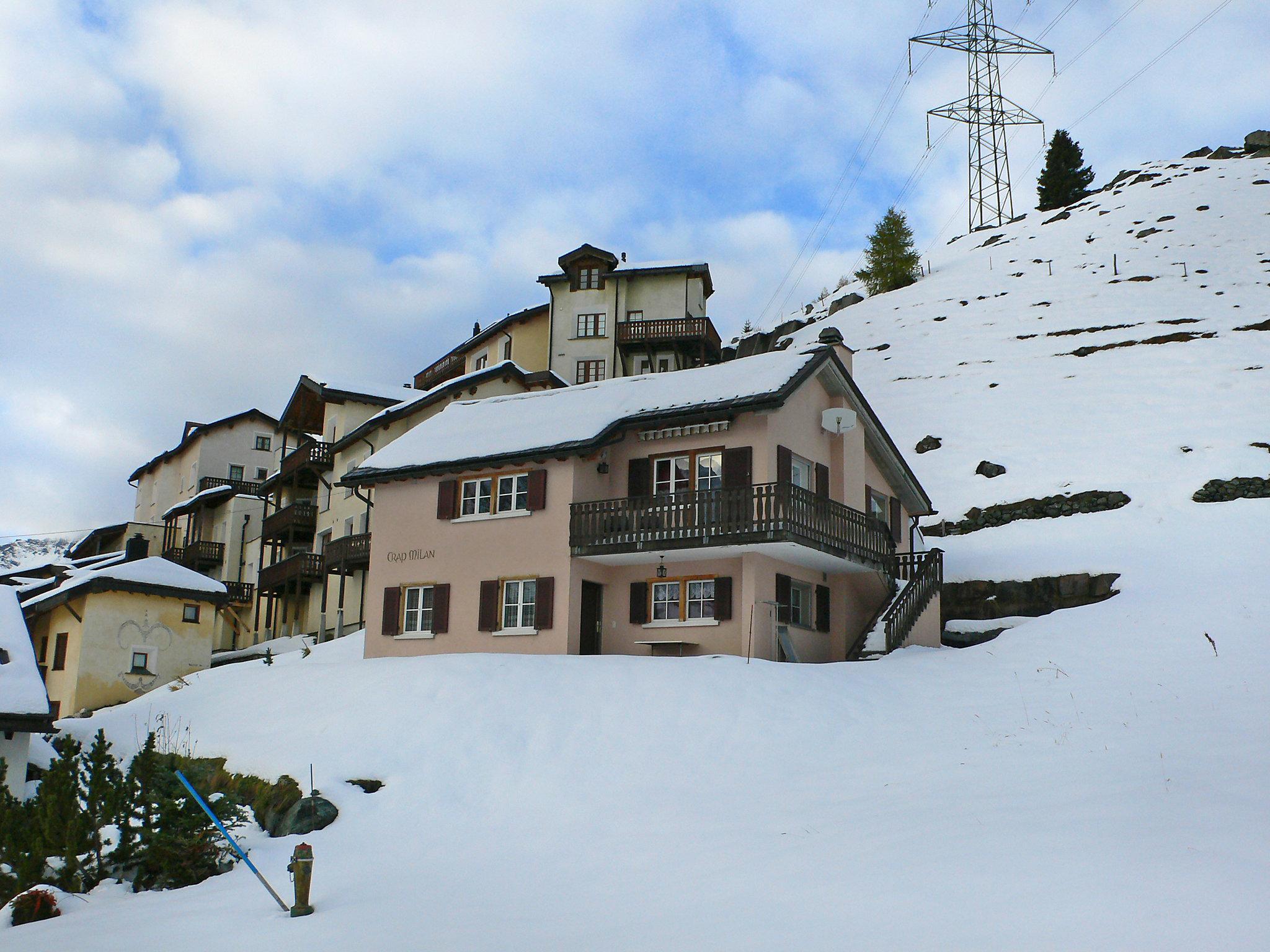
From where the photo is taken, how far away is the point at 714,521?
22953mm

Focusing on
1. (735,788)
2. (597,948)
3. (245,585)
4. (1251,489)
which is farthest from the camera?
(245,585)

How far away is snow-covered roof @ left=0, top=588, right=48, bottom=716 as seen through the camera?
17.7 metres

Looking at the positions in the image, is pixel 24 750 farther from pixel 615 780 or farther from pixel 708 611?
pixel 708 611

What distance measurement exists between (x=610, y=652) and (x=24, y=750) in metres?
12.2

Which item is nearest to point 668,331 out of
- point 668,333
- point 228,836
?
point 668,333

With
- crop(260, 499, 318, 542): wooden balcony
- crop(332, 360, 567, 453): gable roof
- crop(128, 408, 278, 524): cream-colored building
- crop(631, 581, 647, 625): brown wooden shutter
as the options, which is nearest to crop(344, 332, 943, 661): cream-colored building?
crop(631, 581, 647, 625): brown wooden shutter

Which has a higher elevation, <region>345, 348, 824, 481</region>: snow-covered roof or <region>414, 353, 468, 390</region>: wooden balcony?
<region>414, 353, 468, 390</region>: wooden balcony

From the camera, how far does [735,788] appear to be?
1484 centimetres

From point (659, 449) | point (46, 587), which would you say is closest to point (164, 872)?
point (659, 449)

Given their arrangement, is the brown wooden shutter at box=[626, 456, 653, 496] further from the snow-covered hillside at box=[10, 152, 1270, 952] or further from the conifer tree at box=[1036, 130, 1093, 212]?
the conifer tree at box=[1036, 130, 1093, 212]

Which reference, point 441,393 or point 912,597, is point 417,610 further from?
point 441,393

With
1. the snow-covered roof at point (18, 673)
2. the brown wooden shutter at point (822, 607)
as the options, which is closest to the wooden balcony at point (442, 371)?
the brown wooden shutter at point (822, 607)

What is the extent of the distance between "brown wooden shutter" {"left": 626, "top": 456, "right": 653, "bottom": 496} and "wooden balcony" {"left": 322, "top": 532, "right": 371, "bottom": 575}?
1467 centimetres

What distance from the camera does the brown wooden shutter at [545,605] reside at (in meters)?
24.2
